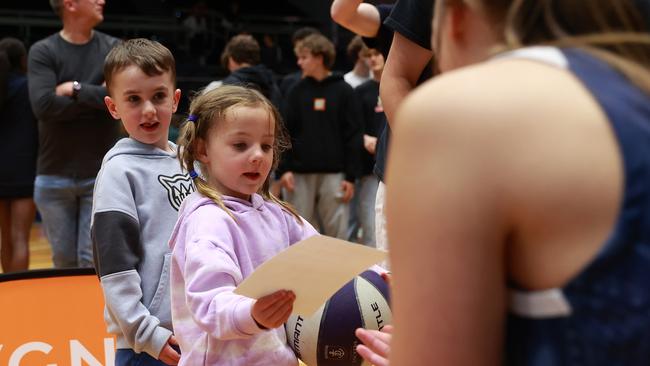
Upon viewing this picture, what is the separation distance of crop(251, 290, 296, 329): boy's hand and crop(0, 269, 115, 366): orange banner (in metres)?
1.73

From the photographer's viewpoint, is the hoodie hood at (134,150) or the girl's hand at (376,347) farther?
the hoodie hood at (134,150)

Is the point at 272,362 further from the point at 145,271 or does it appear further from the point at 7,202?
the point at 7,202

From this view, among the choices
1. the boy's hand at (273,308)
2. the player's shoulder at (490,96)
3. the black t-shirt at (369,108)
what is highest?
the player's shoulder at (490,96)

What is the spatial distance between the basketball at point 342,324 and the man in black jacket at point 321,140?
199 inches

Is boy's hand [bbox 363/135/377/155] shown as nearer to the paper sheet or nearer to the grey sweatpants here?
the grey sweatpants

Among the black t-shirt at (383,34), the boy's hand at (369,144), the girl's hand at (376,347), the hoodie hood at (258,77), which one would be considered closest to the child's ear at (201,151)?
the girl's hand at (376,347)

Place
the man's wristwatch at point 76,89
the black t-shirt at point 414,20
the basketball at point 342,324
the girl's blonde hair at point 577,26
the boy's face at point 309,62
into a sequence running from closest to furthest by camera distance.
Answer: the girl's blonde hair at point 577,26 < the basketball at point 342,324 < the black t-shirt at point 414,20 < the man's wristwatch at point 76,89 < the boy's face at point 309,62

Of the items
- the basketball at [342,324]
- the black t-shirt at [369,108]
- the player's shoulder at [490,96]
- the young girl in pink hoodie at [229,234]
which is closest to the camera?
the player's shoulder at [490,96]

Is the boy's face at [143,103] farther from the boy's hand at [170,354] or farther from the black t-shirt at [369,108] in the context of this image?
the black t-shirt at [369,108]

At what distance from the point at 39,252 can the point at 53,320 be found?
17.9ft

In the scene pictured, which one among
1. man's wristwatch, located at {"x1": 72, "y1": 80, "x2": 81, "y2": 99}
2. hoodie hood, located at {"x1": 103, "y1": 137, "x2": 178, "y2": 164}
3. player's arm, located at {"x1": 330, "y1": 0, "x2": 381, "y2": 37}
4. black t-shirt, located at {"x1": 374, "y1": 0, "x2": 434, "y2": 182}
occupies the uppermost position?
black t-shirt, located at {"x1": 374, "y1": 0, "x2": 434, "y2": 182}

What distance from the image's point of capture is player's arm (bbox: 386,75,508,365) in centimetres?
93

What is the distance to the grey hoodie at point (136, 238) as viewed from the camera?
260 centimetres

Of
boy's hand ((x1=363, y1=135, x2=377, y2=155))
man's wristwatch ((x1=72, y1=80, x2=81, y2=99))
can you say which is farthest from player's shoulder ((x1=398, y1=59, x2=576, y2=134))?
boy's hand ((x1=363, y1=135, x2=377, y2=155))
